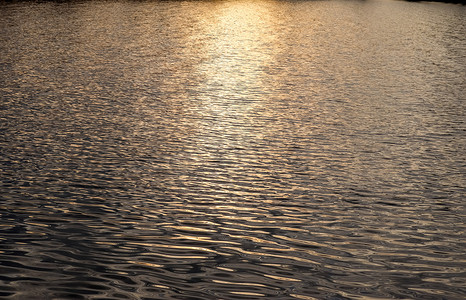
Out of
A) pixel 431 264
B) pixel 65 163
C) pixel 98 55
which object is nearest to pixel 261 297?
pixel 431 264

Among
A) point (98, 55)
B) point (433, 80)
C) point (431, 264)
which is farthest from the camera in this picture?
point (98, 55)

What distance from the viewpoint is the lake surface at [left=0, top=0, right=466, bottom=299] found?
1371 centimetres

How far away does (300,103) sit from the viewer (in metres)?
34.0

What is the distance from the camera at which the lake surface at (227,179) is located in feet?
45.0

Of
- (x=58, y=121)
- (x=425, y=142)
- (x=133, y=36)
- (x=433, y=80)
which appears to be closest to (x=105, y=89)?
(x=58, y=121)

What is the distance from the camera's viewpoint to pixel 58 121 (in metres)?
27.3

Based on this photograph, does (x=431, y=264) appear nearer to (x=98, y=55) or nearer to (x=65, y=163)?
(x=65, y=163)

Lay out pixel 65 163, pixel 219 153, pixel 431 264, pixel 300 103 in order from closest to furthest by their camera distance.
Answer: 1. pixel 431 264
2. pixel 65 163
3. pixel 219 153
4. pixel 300 103

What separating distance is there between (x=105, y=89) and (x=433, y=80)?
19.9 m

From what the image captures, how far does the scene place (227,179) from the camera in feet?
66.7

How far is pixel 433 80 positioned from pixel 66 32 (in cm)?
3179

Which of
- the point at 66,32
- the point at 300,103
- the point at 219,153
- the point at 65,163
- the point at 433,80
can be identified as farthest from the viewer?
the point at 66,32

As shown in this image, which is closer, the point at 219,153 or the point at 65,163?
the point at 65,163

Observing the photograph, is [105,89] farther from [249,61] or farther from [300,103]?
[249,61]
